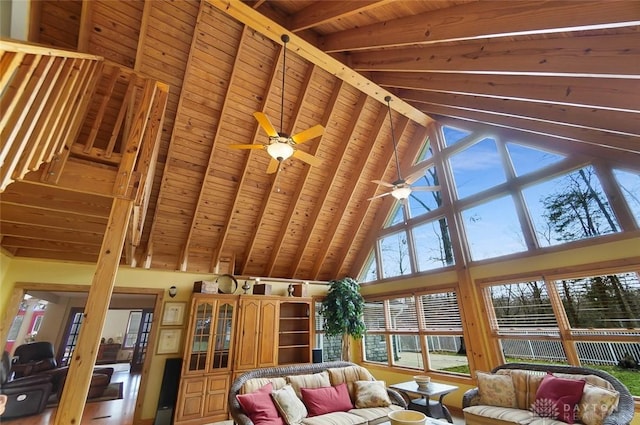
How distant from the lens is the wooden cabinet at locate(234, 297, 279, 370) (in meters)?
5.68

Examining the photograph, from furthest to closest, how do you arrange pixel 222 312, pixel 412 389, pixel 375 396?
pixel 222 312, pixel 412 389, pixel 375 396

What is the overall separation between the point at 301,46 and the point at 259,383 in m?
4.60

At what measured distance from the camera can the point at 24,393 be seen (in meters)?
5.17

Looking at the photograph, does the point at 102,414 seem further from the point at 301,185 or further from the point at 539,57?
the point at 539,57

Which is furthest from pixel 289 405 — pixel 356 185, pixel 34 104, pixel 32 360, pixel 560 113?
pixel 32 360

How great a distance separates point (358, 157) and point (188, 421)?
5823 millimetres

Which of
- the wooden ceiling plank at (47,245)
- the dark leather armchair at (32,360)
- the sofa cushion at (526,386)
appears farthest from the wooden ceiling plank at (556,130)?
the dark leather armchair at (32,360)

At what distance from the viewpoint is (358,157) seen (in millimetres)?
6234

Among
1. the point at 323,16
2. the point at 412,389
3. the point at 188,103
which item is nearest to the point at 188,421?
the point at 412,389

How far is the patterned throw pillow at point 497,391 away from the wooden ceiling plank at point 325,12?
4718mm

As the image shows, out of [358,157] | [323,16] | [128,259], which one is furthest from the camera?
[358,157]

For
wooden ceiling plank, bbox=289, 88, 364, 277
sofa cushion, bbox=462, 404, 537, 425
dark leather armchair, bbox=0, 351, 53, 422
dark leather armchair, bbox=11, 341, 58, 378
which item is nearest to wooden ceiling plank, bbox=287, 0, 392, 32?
wooden ceiling plank, bbox=289, 88, 364, 277

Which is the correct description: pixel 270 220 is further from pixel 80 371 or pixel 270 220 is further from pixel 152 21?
pixel 80 371

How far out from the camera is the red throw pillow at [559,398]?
3.10 meters
